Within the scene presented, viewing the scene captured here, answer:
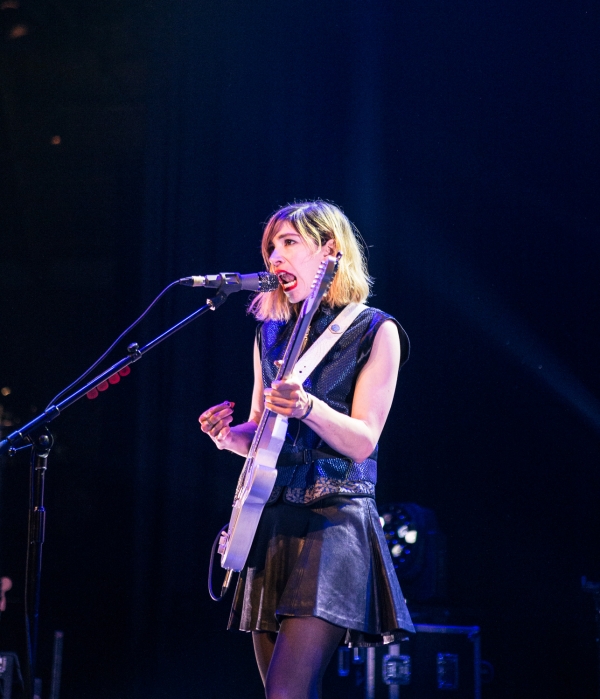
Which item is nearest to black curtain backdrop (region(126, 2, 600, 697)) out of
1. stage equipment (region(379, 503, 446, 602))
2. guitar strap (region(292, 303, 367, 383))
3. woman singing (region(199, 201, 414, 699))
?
stage equipment (region(379, 503, 446, 602))

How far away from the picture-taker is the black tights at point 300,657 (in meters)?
1.87

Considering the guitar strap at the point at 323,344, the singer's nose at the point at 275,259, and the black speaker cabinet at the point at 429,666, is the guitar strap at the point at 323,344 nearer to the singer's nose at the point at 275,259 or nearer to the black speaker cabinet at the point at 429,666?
the singer's nose at the point at 275,259

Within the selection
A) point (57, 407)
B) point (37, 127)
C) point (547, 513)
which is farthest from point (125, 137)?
point (547, 513)

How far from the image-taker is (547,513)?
14.8 ft

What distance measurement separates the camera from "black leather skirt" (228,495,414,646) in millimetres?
1942

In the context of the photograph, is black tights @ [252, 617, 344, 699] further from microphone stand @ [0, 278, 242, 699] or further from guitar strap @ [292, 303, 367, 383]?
microphone stand @ [0, 278, 242, 699]

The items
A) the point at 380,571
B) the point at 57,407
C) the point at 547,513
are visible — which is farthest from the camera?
the point at 547,513

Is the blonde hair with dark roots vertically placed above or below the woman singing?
above

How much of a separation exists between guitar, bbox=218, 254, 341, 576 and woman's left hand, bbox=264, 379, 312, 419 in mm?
188

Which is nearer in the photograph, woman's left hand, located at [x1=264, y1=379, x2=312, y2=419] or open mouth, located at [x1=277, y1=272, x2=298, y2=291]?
woman's left hand, located at [x1=264, y1=379, x2=312, y2=419]

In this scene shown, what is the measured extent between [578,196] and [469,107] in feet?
2.92

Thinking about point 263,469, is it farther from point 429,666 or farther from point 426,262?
point 426,262

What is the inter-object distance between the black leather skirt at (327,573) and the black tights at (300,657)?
41 millimetres

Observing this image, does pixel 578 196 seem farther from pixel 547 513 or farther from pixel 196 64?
pixel 196 64
